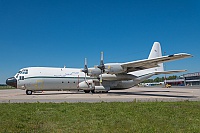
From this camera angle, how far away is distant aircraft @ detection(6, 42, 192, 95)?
2345 centimetres

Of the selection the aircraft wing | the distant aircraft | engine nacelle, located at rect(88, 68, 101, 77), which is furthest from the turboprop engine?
the aircraft wing

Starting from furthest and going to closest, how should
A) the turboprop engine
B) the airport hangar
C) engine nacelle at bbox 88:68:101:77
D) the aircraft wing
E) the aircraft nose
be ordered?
1. the airport hangar
2. the turboprop engine
3. engine nacelle at bbox 88:68:101:77
4. the aircraft nose
5. the aircraft wing

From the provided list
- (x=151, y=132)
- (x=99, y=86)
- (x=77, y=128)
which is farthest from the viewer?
(x=99, y=86)

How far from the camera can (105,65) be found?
23.5 metres

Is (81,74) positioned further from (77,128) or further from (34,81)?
(77,128)

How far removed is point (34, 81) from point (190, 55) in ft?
58.9

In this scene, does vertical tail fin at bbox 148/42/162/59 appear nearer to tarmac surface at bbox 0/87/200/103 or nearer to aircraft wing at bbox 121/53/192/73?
aircraft wing at bbox 121/53/192/73

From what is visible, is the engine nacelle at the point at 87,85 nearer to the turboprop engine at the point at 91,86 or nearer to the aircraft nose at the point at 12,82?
the turboprop engine at the point at 91,86

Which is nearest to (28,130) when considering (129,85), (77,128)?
(77,128)

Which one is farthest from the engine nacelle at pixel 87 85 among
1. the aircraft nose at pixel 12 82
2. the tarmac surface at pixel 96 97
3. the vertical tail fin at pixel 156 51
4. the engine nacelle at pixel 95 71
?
the vertical tail fin at pixel 156 51

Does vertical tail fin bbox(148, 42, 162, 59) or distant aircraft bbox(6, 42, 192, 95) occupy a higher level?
vertical tail fin bbox(148, 42, 162, 59)

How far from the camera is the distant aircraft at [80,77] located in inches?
923

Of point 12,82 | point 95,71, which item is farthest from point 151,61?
point 12,82

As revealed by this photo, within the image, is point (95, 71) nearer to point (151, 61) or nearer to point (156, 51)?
point (151, 61)
